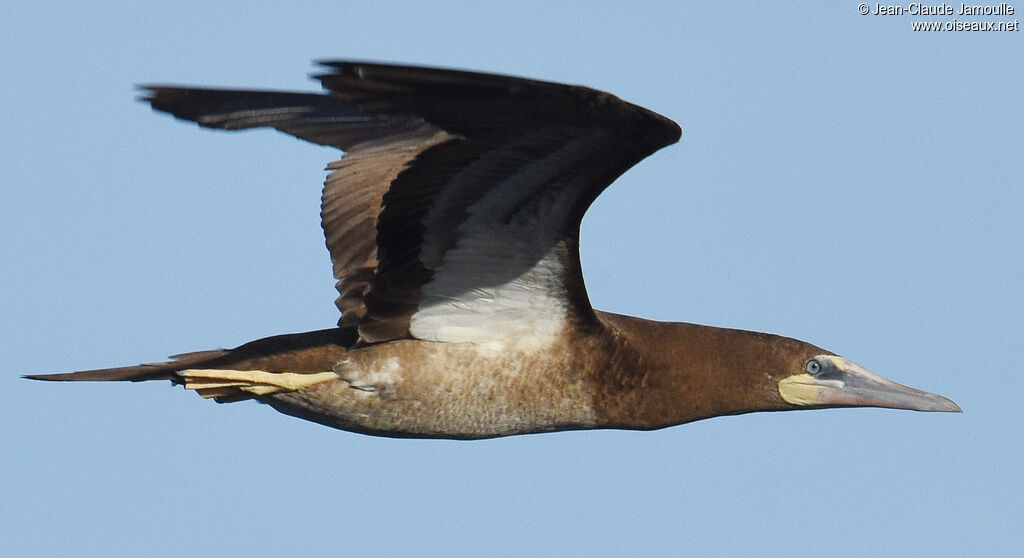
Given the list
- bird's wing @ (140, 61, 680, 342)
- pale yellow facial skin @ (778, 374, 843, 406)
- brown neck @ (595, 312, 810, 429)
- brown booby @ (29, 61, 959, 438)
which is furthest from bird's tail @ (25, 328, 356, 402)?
pale yellow facial skin @ (778, 374, 843, 406)

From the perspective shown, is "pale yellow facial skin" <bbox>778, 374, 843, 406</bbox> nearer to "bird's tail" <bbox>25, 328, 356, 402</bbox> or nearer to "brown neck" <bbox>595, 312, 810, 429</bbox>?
"brown neck" <bbox>595, 312, 810, 429</bbox>

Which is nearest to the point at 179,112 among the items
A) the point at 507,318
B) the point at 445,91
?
the point at 507,318

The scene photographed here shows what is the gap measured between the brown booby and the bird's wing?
0.01 meters

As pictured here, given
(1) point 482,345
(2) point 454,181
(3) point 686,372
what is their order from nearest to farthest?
1. (2) point 454,181
2. (1) point 482,345
3. (3) point 686,372

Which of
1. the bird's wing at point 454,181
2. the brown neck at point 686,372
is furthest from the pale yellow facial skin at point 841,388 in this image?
the bird's wing at point 454,181

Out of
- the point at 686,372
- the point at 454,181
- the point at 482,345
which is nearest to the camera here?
the point at 454,181

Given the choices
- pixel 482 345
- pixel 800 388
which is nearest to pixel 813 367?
pixel 800 388

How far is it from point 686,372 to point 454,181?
6.43ft

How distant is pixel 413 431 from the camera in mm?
8086

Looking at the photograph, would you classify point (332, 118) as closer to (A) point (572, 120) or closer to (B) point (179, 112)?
(B) point (179, 112)

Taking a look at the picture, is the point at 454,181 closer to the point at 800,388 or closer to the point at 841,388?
the point at 800,388

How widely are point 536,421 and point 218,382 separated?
1.68 m

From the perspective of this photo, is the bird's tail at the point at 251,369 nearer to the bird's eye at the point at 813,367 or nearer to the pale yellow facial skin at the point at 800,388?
the pale yellow facial skin at the point at 800,388

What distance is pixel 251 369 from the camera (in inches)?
316
